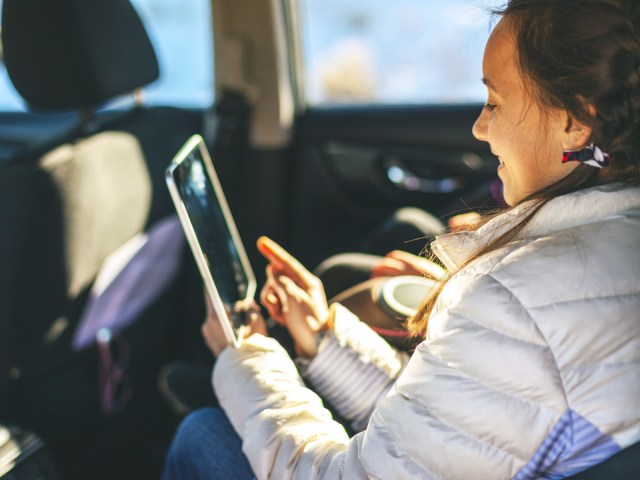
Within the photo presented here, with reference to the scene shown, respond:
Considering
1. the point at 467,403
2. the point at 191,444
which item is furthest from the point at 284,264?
the point at 467,403

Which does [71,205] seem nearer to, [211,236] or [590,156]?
[211,236]

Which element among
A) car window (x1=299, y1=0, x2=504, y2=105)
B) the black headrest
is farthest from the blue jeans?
car window (x1=299, y1=0, x2=504, y2=105)

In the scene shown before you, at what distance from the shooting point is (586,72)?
34.7 inches

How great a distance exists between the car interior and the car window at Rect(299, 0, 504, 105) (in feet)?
0.15

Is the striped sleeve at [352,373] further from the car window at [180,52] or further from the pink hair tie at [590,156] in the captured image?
the car window at [180,52]

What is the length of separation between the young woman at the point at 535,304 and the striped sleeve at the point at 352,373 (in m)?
0.17

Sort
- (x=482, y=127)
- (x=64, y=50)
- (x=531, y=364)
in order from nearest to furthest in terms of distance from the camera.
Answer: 1. (x=531, y=364)
2. (x=482, y=127)
3. (x=64, y=50)

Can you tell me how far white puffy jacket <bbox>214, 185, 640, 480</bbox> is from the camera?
0.82 meters

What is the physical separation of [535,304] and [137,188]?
1170 mm

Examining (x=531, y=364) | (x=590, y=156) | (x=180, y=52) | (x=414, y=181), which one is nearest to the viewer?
(x=531, y=364)

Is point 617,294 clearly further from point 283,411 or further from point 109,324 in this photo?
point 109,324

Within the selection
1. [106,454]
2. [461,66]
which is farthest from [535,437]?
[461,66]

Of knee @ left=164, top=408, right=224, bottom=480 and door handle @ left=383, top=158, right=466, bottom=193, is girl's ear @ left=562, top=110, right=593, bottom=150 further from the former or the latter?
door handle @ left=383, top=158, right=466, bottom=193

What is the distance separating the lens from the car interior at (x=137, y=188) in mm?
1510
